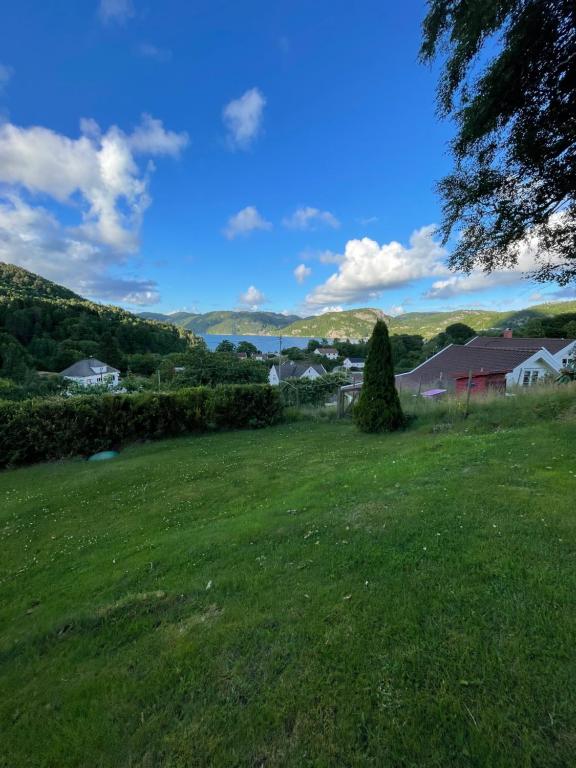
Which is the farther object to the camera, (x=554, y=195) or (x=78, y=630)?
(x=554, y=195)

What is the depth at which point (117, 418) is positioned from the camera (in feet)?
37.8

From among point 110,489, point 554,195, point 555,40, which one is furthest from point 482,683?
point 110,489

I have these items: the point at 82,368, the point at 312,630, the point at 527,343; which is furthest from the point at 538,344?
the point at 82,368

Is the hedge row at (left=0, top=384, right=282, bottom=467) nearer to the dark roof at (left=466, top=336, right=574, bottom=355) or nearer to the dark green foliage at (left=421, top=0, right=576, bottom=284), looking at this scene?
the dark green foliage at (left=421, top=0, right=576, bottom=284)

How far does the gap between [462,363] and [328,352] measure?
6939 cm

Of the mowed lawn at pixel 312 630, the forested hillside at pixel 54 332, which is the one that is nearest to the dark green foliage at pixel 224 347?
the forested hillside at pixel 54 332

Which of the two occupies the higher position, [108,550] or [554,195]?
[554,195]

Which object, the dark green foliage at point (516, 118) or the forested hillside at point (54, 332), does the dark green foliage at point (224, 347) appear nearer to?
the forested hillside at point (54, 332)

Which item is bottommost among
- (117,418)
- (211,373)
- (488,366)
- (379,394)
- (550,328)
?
(117,418)

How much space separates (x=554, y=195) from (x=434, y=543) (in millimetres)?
4697

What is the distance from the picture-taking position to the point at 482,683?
1.72 m

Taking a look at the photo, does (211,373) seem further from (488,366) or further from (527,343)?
(527,343)

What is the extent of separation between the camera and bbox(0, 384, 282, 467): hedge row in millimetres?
10398

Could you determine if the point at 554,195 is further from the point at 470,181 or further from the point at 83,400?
the point at 83,400
